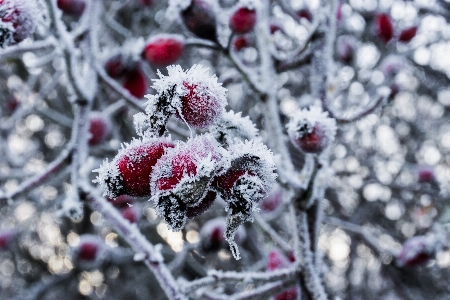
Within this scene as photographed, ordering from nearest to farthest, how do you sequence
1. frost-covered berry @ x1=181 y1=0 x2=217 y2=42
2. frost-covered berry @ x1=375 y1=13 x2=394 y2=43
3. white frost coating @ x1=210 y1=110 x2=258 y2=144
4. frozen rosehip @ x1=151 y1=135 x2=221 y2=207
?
frozen rosehip @ x1=151 y1=135 x2=221 y2=207, white frost coating @ x1=210 y1=110 x2=258 y2=144, frost-covered berry @ x1=181 y1=0 x2=217 y2=42, frost-covered berry @ x1=375 y1=13 x2=394 y2=43

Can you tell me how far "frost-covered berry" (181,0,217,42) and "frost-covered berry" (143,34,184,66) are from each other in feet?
0.59

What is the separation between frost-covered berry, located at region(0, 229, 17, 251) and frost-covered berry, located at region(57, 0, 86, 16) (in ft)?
5.53

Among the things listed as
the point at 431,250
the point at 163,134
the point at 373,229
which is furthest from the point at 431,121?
the point at 163,134

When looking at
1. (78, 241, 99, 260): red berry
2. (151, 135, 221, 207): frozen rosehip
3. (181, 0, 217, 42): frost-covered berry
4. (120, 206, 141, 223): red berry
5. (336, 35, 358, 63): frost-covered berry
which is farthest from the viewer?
(336, 35, 358, 63): frost-covered berry

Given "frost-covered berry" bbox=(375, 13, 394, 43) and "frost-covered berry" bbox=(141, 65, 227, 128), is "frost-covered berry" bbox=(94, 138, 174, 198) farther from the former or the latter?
"frost-covered berry" bbox=(375, 13, 394, 43)

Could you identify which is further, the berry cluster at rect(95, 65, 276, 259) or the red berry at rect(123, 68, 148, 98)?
the red berry at rect(123, 68, 148, 98)

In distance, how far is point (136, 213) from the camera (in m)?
2.44

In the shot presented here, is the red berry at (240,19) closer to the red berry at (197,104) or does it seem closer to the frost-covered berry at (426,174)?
the red berry at (197,104)

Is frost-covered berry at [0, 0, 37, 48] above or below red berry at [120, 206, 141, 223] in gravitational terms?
below

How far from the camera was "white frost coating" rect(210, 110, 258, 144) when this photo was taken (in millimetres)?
782

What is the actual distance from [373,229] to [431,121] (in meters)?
1.95

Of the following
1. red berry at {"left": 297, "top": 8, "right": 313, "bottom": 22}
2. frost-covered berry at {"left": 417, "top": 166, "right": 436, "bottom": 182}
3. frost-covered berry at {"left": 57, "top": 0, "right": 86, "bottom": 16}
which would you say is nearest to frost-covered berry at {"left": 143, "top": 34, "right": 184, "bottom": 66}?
frost-covered berry at {"left": 57, "top": 0, "right": 86, "bottom": 16}

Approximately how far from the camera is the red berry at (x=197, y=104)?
2.29ft

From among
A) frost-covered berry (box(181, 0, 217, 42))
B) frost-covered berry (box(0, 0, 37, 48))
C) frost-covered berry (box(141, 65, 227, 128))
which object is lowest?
frost-covered berry (box(141, 65, 227, 128))
